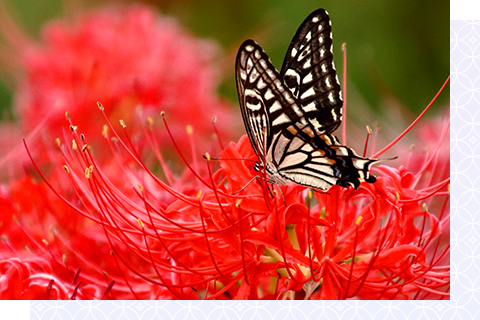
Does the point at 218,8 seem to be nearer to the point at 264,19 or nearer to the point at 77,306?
the point at 264,19

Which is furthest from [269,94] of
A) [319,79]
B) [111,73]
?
[111,73]

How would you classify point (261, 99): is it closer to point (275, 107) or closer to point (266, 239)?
point (275, 107)

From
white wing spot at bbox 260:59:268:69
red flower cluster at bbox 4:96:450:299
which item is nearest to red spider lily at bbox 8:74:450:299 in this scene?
Answer: red flower cluster at bbox 4:96:450:299

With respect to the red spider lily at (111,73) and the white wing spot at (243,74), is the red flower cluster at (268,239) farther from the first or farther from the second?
the red spider lily at (111,73)

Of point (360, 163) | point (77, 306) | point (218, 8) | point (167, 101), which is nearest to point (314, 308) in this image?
point (360, 163)

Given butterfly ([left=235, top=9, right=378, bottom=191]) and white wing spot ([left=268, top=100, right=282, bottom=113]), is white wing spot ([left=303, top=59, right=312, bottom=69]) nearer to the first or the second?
butterfly ([left=235, top=9, right=378, bottom=191])

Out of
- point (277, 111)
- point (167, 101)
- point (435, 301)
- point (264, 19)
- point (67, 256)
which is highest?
point (264, 19)

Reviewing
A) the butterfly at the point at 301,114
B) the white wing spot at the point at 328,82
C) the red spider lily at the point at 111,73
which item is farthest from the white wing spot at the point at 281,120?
the red spider lily at the point at 111,73
